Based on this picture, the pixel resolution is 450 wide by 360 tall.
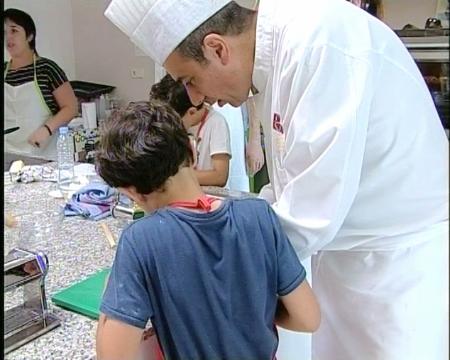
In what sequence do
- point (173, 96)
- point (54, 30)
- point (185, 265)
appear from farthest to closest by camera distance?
point (54, 30) → point (173, 96) → point (185, 265)

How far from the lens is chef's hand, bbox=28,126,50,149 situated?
2336mm

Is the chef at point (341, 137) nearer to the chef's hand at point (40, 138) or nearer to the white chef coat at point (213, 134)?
the white chef coat at point (213, 134)

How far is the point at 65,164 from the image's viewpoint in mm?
1914

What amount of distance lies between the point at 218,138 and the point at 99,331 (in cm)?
114

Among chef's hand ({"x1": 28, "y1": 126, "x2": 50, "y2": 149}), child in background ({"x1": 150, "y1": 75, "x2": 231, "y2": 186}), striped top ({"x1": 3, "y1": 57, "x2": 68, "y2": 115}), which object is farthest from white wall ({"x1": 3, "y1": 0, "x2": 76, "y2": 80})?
child in background ({"x1": 150, "y1": 75, "x2": 231, "y2": 186})

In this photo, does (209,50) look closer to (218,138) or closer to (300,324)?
(300,324)

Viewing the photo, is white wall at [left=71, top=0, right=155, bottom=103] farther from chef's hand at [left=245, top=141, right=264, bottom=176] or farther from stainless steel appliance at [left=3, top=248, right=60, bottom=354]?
stainless steel appliance at [left=3, top=248, right=60, bottom=354]

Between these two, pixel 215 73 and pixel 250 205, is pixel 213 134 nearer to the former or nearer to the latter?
pixel 215 73

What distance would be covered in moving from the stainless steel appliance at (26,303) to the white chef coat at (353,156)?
0.41 m

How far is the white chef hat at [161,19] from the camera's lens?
840mm

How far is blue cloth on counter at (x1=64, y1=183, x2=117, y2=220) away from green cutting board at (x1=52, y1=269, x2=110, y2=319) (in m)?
0.43

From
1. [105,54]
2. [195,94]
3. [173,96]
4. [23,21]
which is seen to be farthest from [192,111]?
[105,54]

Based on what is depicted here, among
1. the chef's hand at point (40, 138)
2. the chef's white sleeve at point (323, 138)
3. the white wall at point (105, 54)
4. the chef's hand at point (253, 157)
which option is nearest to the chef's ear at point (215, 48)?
the chef's white sleeve at point (323, 138)

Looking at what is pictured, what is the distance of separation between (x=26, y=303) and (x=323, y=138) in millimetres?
558
